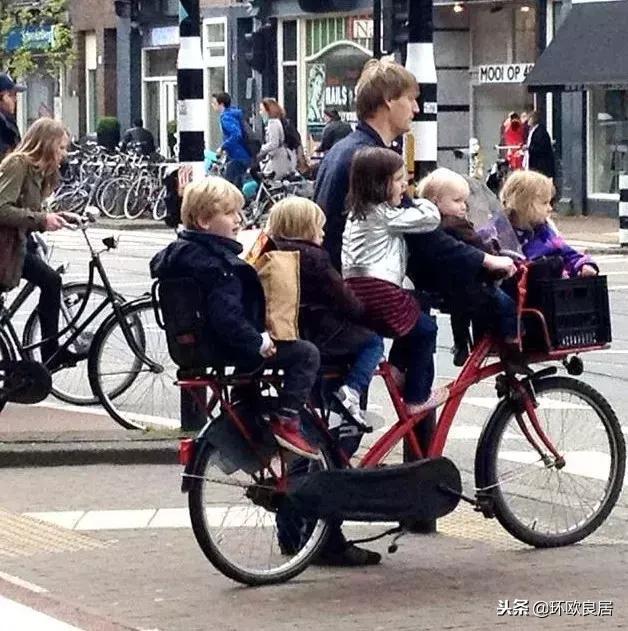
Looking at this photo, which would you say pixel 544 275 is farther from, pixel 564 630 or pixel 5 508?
pixel 5 508

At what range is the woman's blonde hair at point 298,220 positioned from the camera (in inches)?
294

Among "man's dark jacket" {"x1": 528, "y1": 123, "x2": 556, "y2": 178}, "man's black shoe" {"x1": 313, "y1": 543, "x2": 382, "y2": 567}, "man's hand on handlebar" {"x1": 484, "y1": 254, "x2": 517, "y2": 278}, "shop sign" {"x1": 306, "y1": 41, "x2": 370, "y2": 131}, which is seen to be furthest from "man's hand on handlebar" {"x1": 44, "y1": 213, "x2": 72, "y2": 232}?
"shop sign" {"x1": 306, "y1": 41, "x2": 370, "y2": 131}

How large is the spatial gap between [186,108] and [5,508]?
282 cm

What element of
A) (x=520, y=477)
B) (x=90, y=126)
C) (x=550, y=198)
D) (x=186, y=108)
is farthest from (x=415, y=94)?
(x=90, y=126)

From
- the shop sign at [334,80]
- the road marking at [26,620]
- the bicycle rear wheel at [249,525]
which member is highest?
the shop sign at [334,80]

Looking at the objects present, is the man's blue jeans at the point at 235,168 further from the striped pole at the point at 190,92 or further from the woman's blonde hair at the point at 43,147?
the woman's blonde hair at the point at 43,147

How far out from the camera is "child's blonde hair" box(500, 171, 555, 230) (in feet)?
26.5

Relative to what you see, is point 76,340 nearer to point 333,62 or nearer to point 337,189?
point 337,189

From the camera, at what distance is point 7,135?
12188mm

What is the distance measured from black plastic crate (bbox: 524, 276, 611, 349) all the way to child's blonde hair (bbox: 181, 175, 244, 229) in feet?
4.04

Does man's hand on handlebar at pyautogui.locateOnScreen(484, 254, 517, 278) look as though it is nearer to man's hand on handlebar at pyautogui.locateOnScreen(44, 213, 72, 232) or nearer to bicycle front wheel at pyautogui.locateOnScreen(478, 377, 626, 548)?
bicycle front wheel at pyautogui.locateOnScreen(478, 377, 626, 548)

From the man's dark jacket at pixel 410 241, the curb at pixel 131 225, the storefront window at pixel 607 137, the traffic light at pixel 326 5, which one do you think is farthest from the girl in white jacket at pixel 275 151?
the man's dark jacket at pixel 410 241

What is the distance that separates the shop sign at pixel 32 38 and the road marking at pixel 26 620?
45.0 meters

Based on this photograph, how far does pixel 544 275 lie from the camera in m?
7.85
